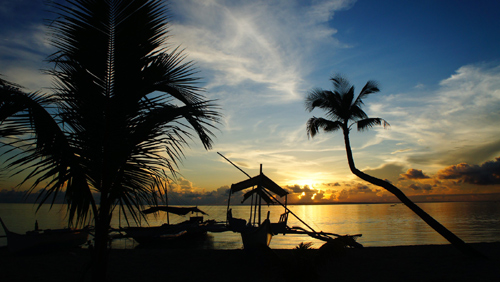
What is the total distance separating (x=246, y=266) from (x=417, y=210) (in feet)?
24.0

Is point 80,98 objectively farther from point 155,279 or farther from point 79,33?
point 155,279

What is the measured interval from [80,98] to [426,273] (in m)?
11.8

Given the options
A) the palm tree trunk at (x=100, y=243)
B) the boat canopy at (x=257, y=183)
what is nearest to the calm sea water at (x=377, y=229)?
the palm tree trunk at (x=100, y=243)

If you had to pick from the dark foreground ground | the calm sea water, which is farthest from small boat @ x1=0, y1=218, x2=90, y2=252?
the calm sea water

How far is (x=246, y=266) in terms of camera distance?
1212 cm

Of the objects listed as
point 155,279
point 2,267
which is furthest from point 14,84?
point 2,267

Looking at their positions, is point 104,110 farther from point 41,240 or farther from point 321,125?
point 41,240

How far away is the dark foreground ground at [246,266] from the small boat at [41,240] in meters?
0.81

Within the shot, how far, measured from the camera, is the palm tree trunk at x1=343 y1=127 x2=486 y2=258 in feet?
35.7

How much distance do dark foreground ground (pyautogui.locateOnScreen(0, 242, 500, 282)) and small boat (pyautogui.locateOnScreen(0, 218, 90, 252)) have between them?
81 centimetres

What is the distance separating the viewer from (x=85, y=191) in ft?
12.7

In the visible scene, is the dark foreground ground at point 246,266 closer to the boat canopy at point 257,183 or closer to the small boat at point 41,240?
the small boat at point 41,240

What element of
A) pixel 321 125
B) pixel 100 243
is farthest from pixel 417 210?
pixel 100 243

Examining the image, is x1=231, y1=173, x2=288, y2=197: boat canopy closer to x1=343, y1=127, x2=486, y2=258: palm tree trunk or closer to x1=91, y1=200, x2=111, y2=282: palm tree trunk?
x1=343, y1=127, x2=486, y2=258: palm tree trunk
